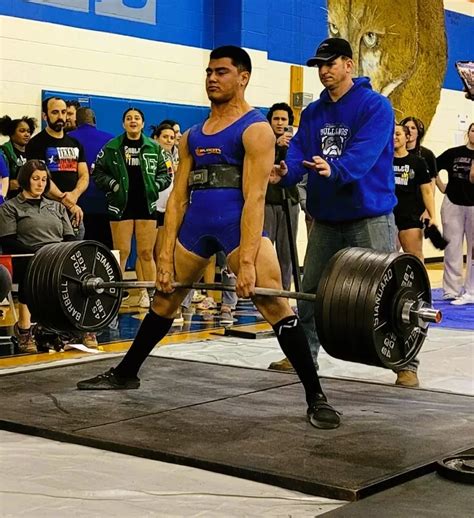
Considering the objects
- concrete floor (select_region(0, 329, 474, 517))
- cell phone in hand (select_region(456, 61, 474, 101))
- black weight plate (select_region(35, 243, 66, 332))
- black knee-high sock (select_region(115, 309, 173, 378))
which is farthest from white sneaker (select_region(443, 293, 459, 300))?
concrete floor (select_region(0, 329, 474, 517))

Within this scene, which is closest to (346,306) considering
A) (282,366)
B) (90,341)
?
(282,366)

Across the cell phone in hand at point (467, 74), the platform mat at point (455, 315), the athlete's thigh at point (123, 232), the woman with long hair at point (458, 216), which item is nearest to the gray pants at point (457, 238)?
the woman with long hair at point (458, 216)

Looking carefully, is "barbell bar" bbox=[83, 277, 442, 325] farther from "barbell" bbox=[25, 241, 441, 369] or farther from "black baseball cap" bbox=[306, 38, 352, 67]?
"black baseball cap" bbox=[306, 38, 352, 67]

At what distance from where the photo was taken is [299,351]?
4211mm

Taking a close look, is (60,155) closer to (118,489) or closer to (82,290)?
(82,290)

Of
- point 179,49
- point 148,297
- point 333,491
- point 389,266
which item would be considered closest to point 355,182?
point 389,266

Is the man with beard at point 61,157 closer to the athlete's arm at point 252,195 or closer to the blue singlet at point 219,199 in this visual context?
the blue singlet at point 219,199

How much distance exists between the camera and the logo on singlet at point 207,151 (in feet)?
14.2

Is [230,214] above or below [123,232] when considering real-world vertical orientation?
above

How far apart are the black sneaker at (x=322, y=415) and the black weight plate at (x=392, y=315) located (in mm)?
357

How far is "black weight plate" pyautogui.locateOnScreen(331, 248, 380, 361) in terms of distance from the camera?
12.5 ft

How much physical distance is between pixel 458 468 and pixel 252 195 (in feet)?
4.76

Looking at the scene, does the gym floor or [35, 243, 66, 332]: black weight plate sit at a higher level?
[35, 243, 66, 332]: black weight plate

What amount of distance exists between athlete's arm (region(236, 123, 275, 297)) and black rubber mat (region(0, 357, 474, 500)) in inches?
24.5
